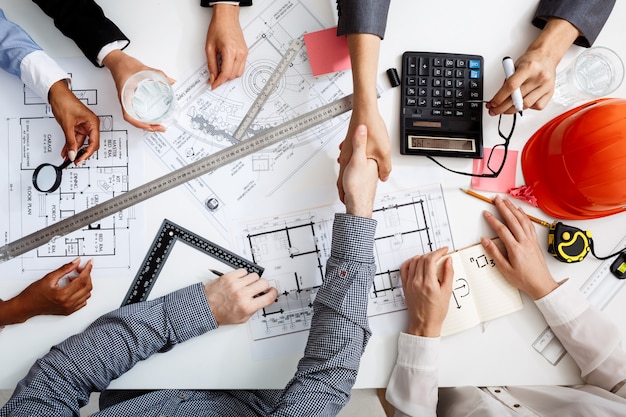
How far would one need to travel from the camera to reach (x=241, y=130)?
1.15m

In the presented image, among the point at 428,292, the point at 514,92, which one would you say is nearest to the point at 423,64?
the point at 514,92

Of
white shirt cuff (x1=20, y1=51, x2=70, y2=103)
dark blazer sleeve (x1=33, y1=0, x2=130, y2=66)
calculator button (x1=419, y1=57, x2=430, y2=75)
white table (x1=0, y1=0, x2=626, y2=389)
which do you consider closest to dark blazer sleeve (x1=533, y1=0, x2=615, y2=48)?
white table (x1=0, y1=0, x2=626, y2=389)

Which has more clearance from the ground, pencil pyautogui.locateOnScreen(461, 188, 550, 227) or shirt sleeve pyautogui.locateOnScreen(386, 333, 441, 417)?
pencil pyautogui.locateOnScreen(461, 188, 550, 227)

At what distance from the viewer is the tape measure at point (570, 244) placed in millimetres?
1108

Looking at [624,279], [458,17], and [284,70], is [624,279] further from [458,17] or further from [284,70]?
[284,70]

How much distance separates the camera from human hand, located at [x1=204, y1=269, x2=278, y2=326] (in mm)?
1076

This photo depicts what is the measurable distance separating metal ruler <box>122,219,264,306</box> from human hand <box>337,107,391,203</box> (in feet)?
1.15

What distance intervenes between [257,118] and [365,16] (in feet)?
1.16

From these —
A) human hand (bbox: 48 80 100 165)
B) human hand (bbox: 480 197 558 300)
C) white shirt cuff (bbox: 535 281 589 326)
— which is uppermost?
human hand (bbox: 48 80 100 165)

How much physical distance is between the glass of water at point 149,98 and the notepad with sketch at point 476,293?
776mm

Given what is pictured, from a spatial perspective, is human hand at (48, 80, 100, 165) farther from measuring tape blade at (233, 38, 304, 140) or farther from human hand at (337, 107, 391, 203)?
human hand at (337, 107, 391, 203)

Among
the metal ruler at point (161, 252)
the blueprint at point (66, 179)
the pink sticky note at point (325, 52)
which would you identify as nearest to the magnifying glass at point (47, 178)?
the blueprint at point (66, 179)

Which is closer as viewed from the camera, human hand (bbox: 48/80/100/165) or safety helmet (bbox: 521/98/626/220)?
safety helmet (bbox: 521/98/626/220)

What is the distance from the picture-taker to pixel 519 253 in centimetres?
109
